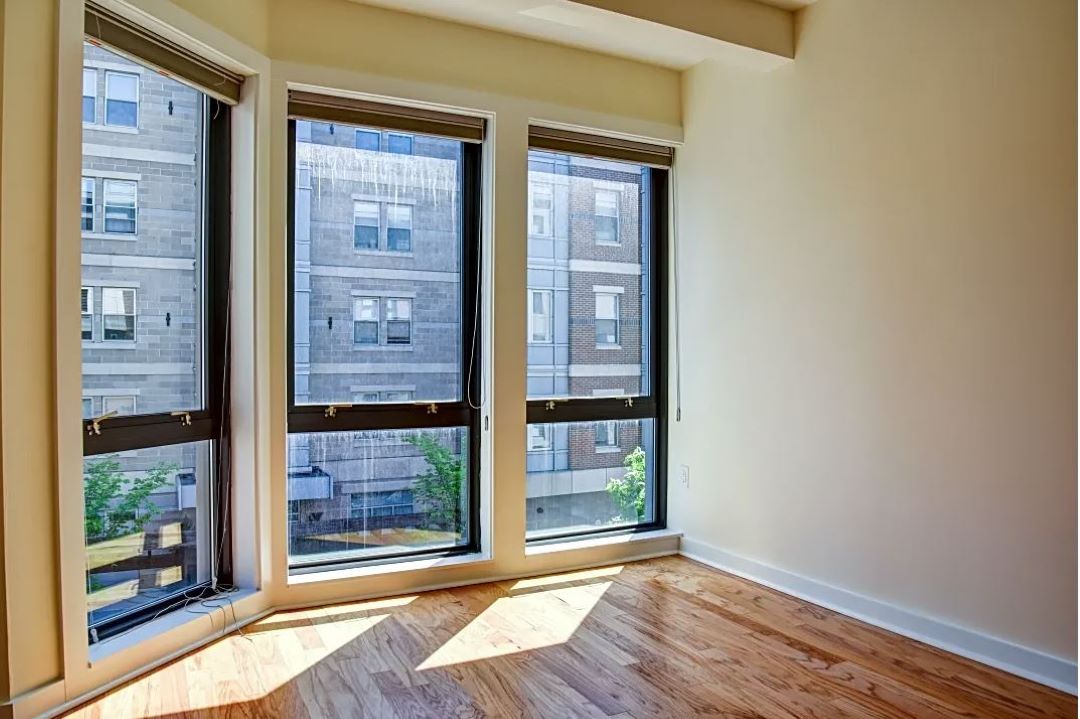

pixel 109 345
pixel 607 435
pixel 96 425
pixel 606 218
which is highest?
pixel 606 218

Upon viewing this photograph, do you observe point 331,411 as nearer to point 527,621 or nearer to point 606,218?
point 527,621

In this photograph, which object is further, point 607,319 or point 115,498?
point 607,319

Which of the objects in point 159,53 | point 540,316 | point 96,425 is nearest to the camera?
point 96,425

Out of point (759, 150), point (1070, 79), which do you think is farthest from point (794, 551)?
point (1070, 79)

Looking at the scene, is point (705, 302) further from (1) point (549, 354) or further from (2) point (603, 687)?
(2) point (603, 687)

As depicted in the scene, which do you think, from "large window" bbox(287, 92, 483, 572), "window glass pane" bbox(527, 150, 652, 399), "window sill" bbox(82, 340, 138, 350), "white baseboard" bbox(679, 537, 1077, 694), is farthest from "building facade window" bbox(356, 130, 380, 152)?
"white baseboard" bbox(679, 537, 1077, 694)

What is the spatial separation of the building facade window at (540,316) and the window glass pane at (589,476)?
0.43 m

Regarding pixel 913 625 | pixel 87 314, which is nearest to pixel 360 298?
pixel 87 314

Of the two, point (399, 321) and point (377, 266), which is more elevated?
point (377, 266)

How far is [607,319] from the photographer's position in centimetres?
422

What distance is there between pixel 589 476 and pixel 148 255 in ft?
7.46

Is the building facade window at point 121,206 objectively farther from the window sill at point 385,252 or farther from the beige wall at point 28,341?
the window sill at point 385,252

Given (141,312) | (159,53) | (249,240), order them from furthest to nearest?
(249,240)
(141,312)
(159,53)

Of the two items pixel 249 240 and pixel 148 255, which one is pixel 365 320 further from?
pixel 148 255
